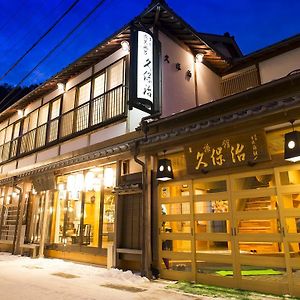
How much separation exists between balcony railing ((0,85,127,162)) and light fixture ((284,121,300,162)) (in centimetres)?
680

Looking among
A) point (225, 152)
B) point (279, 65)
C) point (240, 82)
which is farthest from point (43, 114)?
point (279, 65)

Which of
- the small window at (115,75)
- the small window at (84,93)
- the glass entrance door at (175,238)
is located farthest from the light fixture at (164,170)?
the small window at (84,93)

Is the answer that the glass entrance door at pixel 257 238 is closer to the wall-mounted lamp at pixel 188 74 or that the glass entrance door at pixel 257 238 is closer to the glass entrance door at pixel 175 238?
the glass entrance door at pixel 175 238

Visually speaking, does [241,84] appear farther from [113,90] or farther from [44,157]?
[44,157]

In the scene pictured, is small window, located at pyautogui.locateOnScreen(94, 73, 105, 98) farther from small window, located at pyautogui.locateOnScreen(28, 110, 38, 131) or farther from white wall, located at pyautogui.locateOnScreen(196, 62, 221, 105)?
small window, located at pyautogui.locateOnScreen(28, 110, 38, 131)

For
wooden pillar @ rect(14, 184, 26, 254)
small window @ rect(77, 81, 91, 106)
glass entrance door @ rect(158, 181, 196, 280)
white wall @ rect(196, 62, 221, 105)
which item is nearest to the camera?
glass entrance door @ rect(158, 181, 196, 280)

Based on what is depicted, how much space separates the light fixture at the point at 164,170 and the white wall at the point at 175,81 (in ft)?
9.13

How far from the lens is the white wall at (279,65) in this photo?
1219 centimetres

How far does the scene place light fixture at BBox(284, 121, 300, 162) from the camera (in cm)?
647

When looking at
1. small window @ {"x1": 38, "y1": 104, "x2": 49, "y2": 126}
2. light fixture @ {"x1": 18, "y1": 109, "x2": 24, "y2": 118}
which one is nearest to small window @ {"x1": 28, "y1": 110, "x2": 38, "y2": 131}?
small window @ {"x1": 38, "y1": 104, "x2": 49, "y2": 126}

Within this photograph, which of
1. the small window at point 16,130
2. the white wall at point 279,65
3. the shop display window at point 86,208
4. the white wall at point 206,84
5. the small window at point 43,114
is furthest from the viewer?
the small window at point 16,130

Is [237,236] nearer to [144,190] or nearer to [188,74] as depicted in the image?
[144,190]

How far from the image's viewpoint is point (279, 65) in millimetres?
12625

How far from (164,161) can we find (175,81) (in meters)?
4.71
